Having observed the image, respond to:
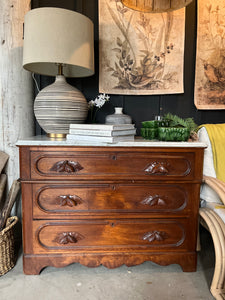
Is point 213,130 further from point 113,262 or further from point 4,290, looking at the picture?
point 4,290

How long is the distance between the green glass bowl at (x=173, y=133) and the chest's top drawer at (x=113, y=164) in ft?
0.28

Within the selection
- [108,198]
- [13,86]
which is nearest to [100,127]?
[108,198]

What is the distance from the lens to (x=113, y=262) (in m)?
1.42

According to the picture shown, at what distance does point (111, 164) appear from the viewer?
1.34m

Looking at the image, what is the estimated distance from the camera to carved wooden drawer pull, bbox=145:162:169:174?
136 centimetres

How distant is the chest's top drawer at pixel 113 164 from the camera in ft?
4.34

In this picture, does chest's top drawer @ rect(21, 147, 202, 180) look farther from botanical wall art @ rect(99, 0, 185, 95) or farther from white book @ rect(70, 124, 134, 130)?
botanical wall art @ rect(99, 0, 185, 95)

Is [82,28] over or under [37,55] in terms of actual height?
over

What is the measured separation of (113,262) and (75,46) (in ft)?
4.82

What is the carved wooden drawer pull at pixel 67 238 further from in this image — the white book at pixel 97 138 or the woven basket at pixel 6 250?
the white book at pixel 97 138

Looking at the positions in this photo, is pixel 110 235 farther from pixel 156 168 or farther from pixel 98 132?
pixel 98 132

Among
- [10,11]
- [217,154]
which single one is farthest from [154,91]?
[10,11]

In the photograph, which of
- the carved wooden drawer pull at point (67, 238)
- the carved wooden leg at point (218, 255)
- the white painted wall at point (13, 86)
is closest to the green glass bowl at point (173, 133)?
the carved wooden leg at point (218, 255)

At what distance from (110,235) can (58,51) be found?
125cm
